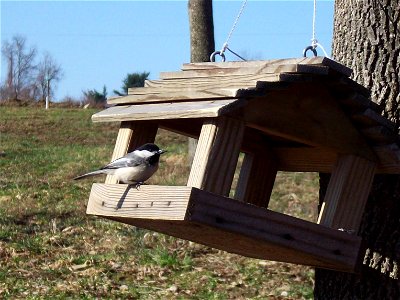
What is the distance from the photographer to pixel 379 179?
13.3ft

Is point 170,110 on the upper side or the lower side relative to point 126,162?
upper

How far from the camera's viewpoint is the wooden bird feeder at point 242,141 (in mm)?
3270

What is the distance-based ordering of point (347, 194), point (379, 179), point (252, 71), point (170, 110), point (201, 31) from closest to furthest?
point (170, 110) → point (252, 71) → point (347, 194) → point (379, 179) → point (201, 31)

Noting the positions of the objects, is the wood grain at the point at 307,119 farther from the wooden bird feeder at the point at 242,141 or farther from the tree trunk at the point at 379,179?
the tree trunk at the point at 379,179

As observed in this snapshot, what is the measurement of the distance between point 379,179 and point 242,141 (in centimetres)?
78

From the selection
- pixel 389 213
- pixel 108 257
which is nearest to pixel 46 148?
pixel 108 257

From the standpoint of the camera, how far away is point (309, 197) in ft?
33.5

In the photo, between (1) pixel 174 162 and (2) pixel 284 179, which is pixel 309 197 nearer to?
(2) pixel 284 179

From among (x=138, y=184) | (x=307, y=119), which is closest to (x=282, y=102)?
(x=307, y=119)

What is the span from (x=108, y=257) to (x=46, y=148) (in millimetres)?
7020

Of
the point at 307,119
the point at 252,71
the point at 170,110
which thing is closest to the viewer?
the point at 170,110

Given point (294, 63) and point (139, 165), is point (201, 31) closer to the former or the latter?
point (294, 63)

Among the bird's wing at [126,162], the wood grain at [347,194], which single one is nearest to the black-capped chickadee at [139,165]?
the bird's wing at [126,162]

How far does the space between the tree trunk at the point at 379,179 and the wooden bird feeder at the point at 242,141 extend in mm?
202
